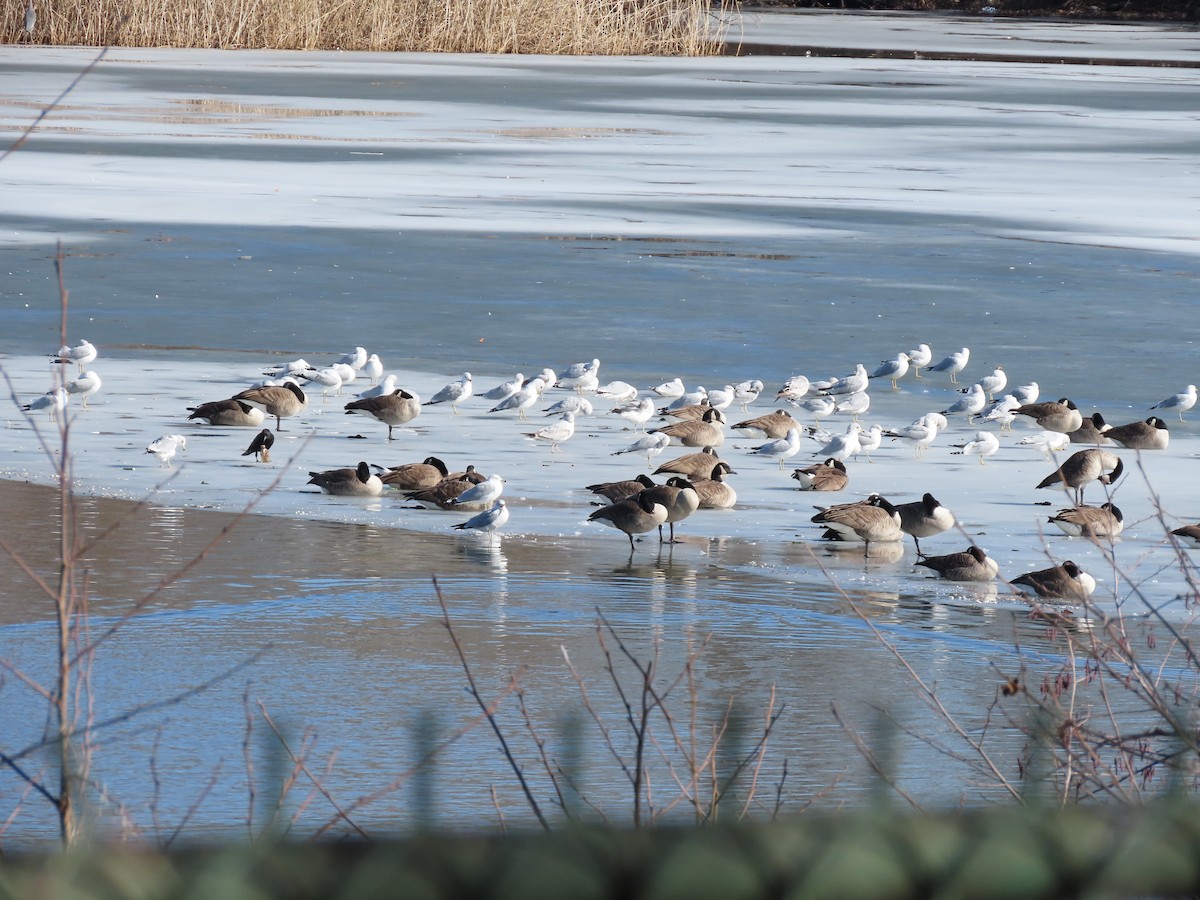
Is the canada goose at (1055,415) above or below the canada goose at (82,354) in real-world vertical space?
above

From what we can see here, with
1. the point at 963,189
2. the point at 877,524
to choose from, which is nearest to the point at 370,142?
the point at 963,189

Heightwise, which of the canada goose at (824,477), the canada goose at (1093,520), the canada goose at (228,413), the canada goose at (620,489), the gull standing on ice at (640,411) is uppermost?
the canada goose at (1093,520)

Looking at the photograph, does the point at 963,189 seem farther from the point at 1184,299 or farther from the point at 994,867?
the point at 994,867

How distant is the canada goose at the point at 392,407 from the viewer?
9.01m

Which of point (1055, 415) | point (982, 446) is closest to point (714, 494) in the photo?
point (982, 446)

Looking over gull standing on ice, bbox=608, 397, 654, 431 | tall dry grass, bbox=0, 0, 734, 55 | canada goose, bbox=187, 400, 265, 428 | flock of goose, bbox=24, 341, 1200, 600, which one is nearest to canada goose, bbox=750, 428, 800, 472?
flock of goose, bbox=24, 341, 1200, 600

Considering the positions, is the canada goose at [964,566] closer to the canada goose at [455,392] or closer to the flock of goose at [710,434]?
the flock of goose at [710,434]

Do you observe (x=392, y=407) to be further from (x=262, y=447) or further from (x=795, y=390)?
(x=795, y=390)

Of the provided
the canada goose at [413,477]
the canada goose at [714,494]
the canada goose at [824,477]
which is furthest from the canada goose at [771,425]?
the canada goose at [413,477]

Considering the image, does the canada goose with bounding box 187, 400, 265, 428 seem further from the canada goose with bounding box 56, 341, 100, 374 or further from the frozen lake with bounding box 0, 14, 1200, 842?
the canada goose with bounding box 56, 341, 100, 374

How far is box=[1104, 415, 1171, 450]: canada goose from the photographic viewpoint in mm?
8516

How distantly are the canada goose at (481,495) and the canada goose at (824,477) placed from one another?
1.47m

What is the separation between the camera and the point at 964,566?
20.8 feet

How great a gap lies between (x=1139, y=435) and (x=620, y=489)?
Answer: 2705 millimetres
